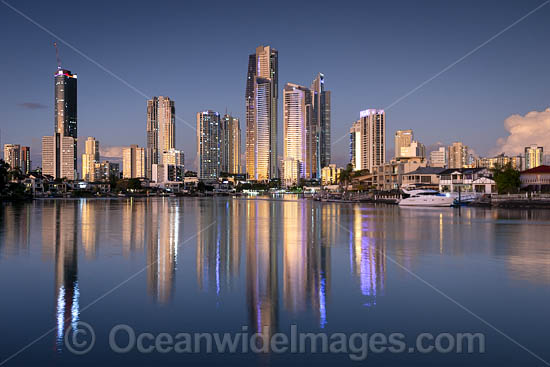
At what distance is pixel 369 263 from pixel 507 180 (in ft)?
246

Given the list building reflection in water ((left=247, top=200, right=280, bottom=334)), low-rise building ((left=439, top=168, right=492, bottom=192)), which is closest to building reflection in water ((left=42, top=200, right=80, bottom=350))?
building reflection in water ((left=247, top=200, right=280, bottom=334))

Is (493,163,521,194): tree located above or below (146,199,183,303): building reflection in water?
above

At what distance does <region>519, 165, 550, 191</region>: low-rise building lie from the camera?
86.2 m

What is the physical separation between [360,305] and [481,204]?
225 feet

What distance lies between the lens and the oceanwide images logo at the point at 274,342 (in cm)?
849

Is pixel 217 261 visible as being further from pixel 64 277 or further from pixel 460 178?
pixel 460 178

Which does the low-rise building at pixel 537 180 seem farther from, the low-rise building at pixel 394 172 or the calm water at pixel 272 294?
the calm water at pixel 272 294

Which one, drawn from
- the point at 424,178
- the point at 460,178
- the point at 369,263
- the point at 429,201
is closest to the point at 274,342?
the point at 369,263

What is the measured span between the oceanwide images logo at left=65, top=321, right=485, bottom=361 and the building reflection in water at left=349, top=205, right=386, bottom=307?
2.60 meters

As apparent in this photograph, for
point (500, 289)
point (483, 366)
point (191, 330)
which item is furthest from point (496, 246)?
point (191, 330)

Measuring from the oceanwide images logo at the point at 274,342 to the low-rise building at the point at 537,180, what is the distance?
300 feet

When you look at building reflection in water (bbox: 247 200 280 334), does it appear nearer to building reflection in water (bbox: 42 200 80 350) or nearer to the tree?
building reflection in water (bbox: 42 200 80 350)

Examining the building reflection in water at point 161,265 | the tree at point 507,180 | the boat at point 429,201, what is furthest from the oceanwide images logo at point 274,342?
the tree at point 507,180

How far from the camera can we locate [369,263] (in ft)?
57.7
